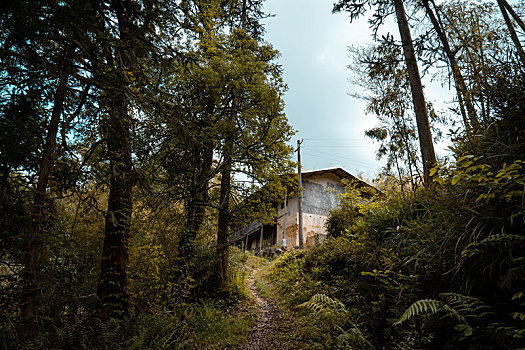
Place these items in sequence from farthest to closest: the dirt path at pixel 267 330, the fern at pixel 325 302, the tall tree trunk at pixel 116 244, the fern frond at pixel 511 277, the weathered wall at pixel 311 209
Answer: the weathered wall at pixel 311 209 < the dirt path at pixel 267 330 < the fern at pixel 325 302 < the tall tree trunk at pixel 116 244 < the fern frond at pixel 511 277

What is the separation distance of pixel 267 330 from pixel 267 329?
0.24ft

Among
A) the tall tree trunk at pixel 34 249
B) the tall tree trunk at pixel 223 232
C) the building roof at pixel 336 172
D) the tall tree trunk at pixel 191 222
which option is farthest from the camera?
the building roof at pixel 336 172

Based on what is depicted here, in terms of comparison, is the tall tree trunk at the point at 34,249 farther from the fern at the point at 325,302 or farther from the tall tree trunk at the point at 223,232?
the tall tree trunk at the point at 223,232

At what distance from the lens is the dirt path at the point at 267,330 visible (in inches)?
228

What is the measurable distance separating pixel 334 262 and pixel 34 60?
24.3 feet

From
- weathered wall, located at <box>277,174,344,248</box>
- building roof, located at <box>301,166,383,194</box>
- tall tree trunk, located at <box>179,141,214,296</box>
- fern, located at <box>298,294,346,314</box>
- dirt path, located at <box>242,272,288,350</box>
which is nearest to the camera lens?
fern, located at <box>298,294,346,314</box>

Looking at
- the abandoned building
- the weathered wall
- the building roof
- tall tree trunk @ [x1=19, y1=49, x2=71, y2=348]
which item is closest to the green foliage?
tall tree trunk @ [x1=19, y1=49, x2=71, y2=348]

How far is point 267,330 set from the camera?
22.1 feet

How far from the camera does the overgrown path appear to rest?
19.0ft

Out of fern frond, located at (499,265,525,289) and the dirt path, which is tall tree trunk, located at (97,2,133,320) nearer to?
the dirt path

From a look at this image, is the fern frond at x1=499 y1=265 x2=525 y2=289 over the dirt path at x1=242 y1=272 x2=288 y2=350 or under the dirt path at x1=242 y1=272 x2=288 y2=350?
over

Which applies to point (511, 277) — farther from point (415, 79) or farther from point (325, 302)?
point (415, 79)

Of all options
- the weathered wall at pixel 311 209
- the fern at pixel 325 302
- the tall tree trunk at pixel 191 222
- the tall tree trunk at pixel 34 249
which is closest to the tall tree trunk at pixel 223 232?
the tall tree trunk at pixel 191 222

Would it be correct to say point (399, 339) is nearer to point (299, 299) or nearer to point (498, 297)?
point (498, 297)
